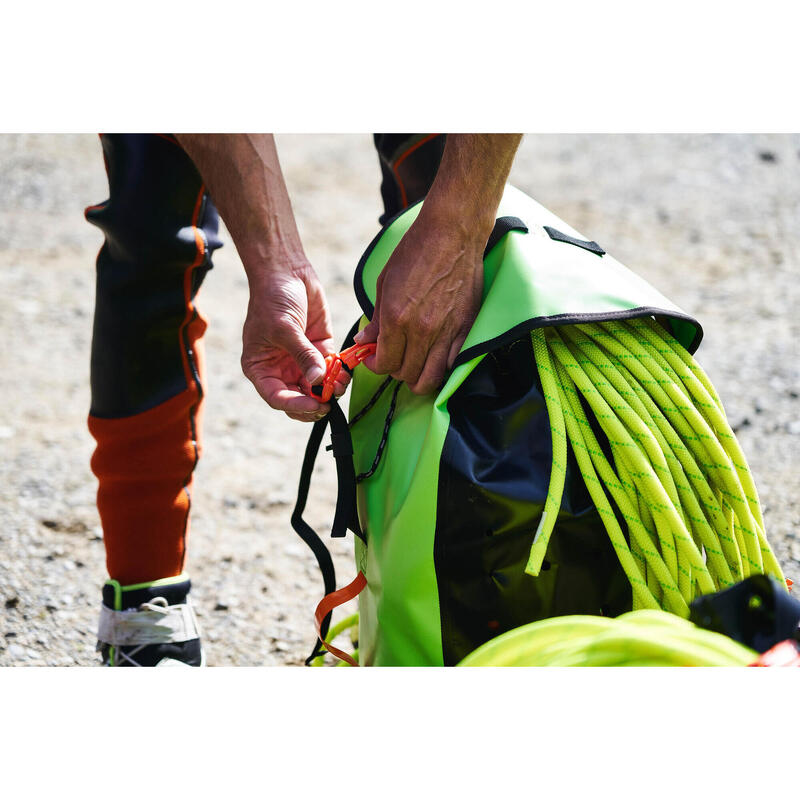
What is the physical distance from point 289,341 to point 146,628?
0.71 metres

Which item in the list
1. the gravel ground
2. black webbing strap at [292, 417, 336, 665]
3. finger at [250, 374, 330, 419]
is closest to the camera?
finger at [250, 374, 330, 419]

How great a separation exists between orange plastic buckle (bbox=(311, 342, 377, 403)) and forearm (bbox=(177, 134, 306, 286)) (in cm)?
21

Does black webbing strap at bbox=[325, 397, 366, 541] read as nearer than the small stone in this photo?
Yes

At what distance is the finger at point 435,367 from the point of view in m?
1.23

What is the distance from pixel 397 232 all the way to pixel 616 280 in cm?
39

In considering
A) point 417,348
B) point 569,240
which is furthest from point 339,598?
point 569,240

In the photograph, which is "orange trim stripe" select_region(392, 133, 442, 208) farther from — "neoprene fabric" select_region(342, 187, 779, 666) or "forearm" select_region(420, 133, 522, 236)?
"neoprene fabric" select_region(342, 187, 779, 666)

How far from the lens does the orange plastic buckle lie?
1.31 meters

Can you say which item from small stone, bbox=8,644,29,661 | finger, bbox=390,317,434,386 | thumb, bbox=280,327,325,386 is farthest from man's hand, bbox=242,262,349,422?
small stone, bbox=8,644,29,661

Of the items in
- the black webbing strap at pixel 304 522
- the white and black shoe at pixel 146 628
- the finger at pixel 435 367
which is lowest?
the white and black shoe at pixel 146 628

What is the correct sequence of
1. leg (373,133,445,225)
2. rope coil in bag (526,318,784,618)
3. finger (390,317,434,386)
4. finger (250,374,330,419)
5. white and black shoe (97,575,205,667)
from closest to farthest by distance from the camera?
rope coil in bag (526,318,784,618)
finger (390,317,434,386)
finger (250,374,330,419)
leg (373,133,445,225)
white and black shoe (97,575,205,667)

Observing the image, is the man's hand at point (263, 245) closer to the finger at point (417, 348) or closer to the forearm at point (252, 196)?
the forearm at point (252, 196)

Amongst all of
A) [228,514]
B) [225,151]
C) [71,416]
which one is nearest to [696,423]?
[225,151]

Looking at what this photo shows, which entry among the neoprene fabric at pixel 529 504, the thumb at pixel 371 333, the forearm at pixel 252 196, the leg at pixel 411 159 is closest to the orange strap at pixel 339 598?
the neoprene fabric at pixel 529 504
